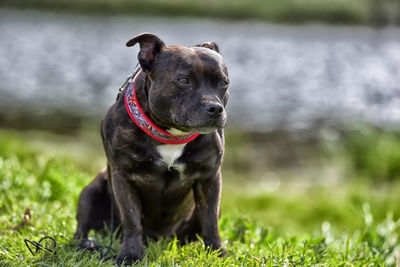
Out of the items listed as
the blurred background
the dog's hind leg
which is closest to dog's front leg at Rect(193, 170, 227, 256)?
the dog's hind leg

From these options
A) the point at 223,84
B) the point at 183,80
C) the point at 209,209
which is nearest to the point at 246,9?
the point at 209,209

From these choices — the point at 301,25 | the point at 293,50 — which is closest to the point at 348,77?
the point at 293,50

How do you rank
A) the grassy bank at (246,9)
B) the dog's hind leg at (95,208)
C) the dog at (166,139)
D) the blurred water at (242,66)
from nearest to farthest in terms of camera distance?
the dog at (166,139) → the dog's hind leg at (95,208) → the blurred water at (242,66) → the grassy bank at (246,9)

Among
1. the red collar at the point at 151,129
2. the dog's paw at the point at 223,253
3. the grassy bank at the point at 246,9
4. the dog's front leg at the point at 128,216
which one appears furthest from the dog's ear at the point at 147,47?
the grassy bank at the point at 246,9

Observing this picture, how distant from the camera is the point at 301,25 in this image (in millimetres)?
28547

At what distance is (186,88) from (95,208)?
1396 mm

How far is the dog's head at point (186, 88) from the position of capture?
10.3 ft

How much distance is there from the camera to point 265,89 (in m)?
15.1

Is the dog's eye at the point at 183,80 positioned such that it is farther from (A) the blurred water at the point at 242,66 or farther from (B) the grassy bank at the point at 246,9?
(B) the grassy bank at the point at 246,9

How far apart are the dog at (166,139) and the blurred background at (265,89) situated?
4.55 feet

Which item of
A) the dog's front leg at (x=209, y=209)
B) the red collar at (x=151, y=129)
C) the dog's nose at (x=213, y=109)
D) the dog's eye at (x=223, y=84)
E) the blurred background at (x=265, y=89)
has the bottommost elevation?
the blurred background at (x=265, y=89)

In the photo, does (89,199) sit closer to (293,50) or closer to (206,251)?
(206,251)

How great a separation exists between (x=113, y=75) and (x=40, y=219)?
11600 mm

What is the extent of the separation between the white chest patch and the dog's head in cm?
16
